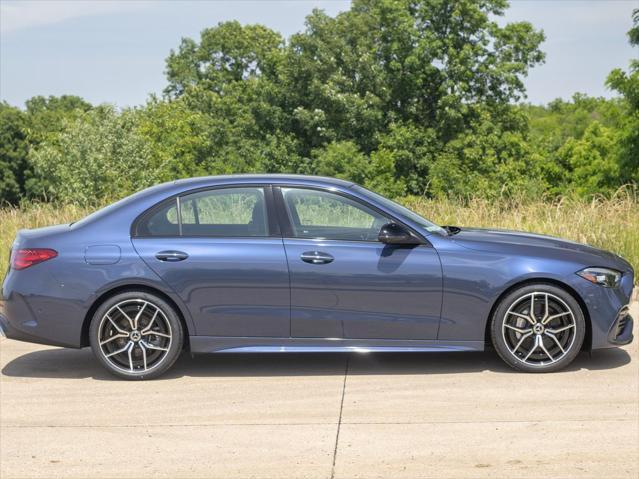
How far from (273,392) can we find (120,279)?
1.41m

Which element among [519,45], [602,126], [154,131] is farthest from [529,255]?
[602,126]

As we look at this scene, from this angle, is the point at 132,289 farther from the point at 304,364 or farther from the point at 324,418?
the point at 324,418

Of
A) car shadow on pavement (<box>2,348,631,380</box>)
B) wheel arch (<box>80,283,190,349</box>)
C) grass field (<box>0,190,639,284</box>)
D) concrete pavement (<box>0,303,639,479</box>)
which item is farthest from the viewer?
grass field (<box>0,190,639,284</box>)

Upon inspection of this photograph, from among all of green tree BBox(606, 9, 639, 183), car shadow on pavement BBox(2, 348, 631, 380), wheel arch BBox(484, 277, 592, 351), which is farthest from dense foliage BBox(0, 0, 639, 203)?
wheel arch BBox(484, 277, 592, 351)

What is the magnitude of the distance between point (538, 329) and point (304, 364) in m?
1.85

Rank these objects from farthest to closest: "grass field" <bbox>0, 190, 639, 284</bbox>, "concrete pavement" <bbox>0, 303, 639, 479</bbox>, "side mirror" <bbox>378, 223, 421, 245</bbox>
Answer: "grass field" <bbox>0, 190, 639, 284</bbox> → "side mirror" <bbox>378, 223, 421, 245</bbox> → "concrete pavement" <bbox>0, 303, 639, 479</bbox>

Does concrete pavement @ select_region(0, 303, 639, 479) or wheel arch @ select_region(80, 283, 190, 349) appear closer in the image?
concrete pavement @ select_region(0, 303, 639, 479)

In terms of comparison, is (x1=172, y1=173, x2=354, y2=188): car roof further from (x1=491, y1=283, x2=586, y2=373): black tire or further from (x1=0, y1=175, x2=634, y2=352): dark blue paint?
(x1=491, y1=283, x2=586, y2=373): black tire

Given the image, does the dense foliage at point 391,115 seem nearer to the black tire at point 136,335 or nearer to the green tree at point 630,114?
the green tree at point 630,114

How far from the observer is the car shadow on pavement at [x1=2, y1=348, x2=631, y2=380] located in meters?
7.34

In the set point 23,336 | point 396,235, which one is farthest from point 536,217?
point 23,336

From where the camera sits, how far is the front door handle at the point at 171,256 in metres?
7.05

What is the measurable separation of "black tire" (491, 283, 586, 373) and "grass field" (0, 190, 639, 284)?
4372 mm

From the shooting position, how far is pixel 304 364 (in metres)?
7.59
